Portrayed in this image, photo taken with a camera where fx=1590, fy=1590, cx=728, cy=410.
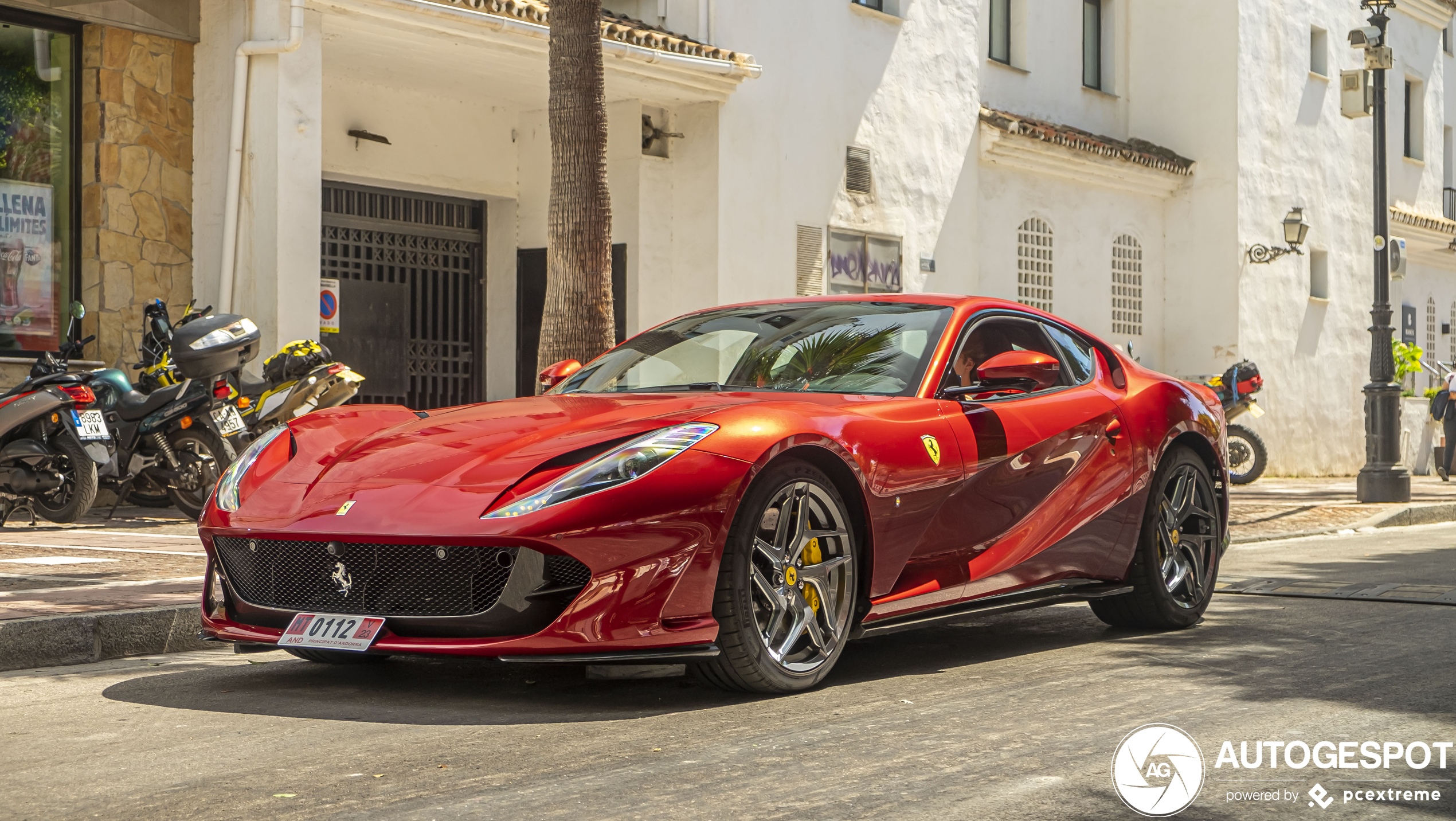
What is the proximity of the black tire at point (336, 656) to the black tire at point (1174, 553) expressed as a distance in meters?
2.92

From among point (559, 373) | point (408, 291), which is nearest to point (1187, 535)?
point (559, 373)

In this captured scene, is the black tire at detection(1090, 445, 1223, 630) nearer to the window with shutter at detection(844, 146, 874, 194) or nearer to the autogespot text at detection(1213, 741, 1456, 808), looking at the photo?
the autogespot text at detection(1213, 741, 1456, 808)

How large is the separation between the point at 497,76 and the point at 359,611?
34.2ft

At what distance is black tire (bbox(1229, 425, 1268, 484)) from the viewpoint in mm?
19844

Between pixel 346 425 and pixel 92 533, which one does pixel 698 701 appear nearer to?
pixel 346 425

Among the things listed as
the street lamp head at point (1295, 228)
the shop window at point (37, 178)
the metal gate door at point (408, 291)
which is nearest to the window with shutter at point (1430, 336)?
the street lamp head at point (1295, 228)

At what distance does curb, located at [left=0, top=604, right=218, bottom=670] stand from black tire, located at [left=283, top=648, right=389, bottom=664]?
0.68 meters

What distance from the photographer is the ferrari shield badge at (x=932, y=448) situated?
5504 millimetres

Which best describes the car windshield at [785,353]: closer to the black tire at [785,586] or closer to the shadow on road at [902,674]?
the black tire at [785,586]

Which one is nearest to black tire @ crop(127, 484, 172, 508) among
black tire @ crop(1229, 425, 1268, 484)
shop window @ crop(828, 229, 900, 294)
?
shop window @ crop(828, 229, 900, 294)

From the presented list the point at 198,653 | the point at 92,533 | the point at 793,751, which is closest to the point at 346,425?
the point at 198,653

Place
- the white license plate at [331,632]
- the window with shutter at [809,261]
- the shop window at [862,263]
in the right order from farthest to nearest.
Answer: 1. the shop window at [862,263]
2. the window with shutter at [809,261]
3. the white license plate at [331,632]

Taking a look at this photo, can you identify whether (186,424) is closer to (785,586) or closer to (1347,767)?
(785,586)

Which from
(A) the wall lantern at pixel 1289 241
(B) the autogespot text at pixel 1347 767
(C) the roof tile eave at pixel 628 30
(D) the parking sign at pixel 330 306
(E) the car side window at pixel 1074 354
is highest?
(C) the roof tile eave at pixel 628 30
